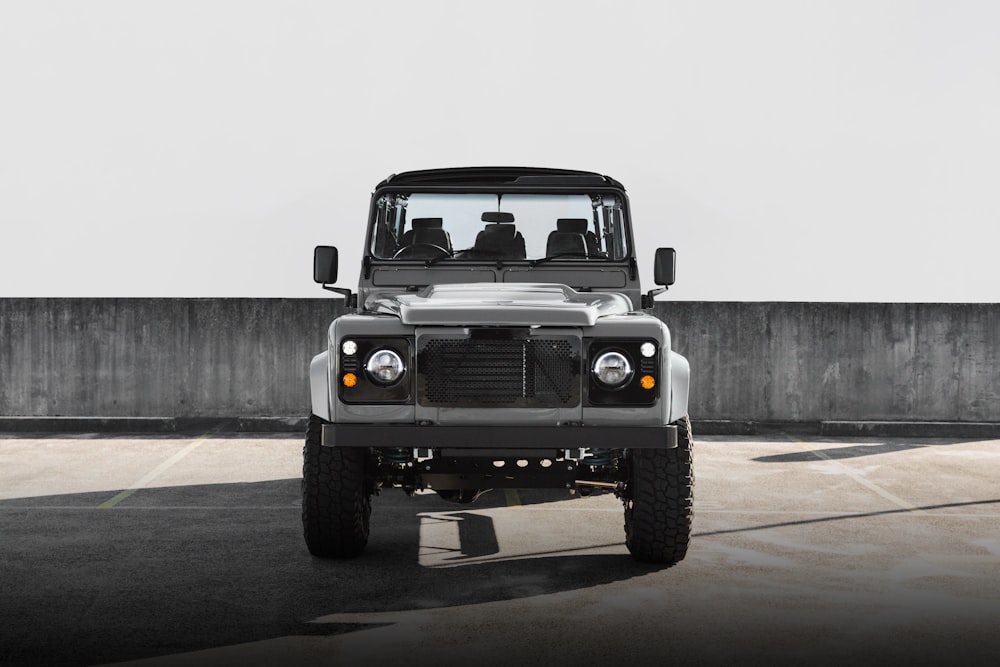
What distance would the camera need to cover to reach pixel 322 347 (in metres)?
14.1

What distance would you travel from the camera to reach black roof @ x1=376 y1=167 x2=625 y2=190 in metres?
7.68

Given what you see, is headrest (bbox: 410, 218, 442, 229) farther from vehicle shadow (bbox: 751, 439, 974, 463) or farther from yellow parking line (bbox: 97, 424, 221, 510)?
vehicle shadow (bbox: 751, 439, 974, 463)

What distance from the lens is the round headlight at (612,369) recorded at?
238 inches

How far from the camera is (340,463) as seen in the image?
642 cm

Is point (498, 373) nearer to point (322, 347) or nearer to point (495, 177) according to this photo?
point (495, 177)

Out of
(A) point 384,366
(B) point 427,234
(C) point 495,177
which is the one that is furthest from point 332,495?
(C) point 495,177

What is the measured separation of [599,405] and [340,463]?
1458 mm

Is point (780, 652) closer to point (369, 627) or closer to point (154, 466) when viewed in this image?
point (369, 627)

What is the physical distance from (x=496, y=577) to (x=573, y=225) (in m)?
2.55

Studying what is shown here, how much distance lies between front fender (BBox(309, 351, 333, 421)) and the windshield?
4.46ft

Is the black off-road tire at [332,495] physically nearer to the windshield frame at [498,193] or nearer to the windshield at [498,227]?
the windshield frame at [498,193]

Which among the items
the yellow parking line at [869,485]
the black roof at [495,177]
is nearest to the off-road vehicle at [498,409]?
the black roof at [495,177]

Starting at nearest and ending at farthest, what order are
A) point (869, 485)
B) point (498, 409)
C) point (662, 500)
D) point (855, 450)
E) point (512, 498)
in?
point (498, 409) < point (662, 500) < point (512, 498) < point (869, 485) < point (855, 450)

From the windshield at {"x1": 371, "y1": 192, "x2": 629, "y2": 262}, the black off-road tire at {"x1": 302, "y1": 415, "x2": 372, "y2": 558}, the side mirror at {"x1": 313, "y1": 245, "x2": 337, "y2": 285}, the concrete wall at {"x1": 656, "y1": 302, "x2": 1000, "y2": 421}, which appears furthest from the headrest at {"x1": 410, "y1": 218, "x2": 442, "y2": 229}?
the concrete wall at {"x1": 656, "y1": 302, "x2": 1000, "y2": 421}
